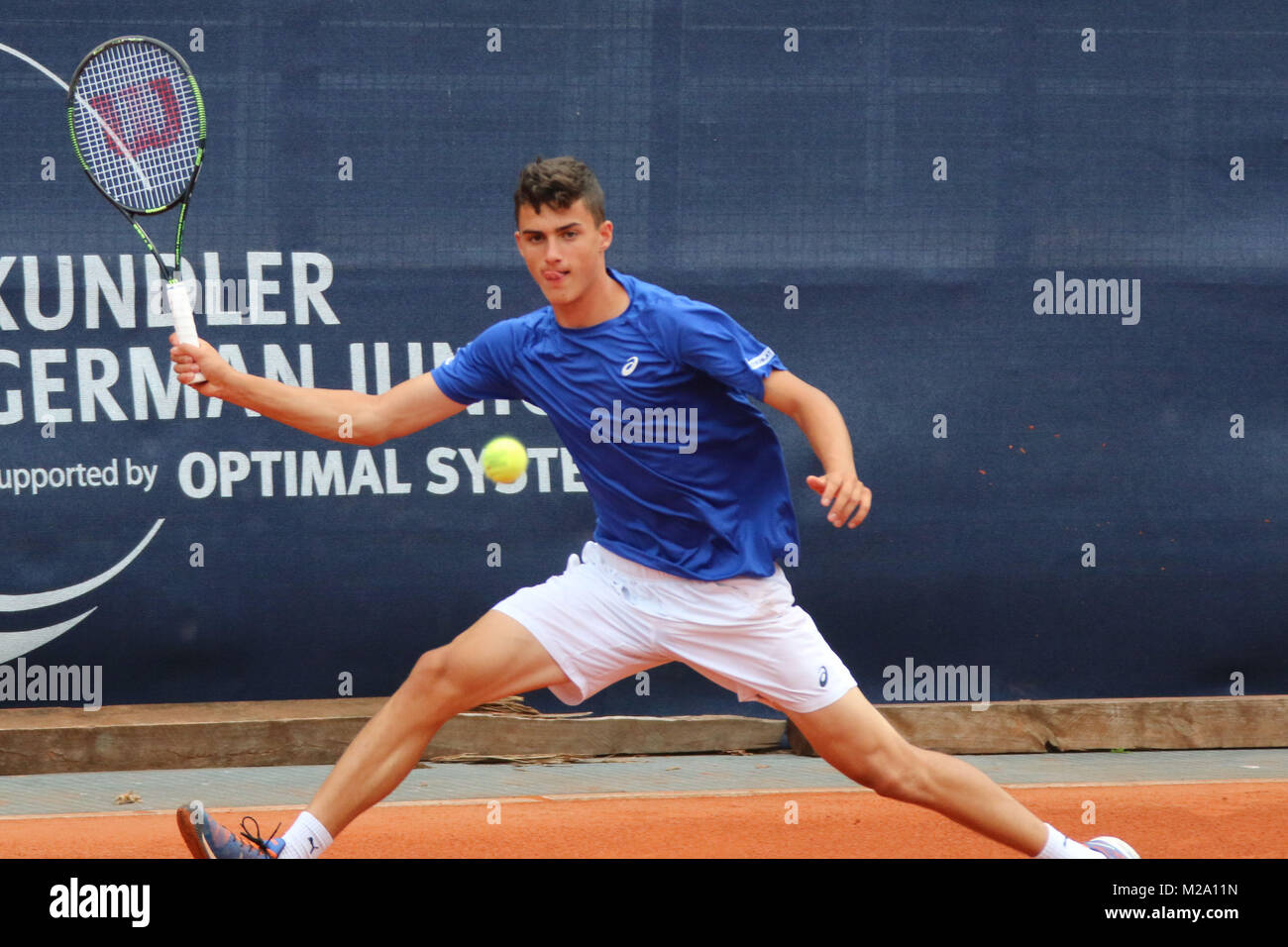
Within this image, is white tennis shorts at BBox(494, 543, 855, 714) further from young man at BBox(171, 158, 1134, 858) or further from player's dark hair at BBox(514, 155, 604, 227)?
player's dark hair at BBox(514, 155, 604, 227)

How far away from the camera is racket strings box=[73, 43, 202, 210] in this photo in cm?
449

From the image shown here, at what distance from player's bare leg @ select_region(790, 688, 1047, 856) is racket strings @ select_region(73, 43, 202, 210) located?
7.46 ft

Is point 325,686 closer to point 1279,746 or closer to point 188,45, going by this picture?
point 188,45

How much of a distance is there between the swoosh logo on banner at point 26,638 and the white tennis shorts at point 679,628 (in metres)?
2.87

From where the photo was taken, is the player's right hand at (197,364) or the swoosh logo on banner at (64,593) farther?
the swoosh logo on banner at (64,593)

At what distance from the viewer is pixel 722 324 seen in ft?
12.1

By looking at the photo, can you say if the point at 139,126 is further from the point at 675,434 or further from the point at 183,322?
the point at 675,434

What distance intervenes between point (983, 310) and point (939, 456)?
1.94 feet

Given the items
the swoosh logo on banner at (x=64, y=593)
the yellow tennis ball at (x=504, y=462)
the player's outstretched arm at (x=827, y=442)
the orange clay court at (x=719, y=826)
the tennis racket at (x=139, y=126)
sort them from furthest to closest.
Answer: the swoosh logo on banner at (x=64, y=593)
the yellow tennis ball at (x=504, y=462)
the orange clay court at (x=719, y=826)
the tennis racket at (x=139, y=126)
the player's outstretched arm at (x=827, y=442)

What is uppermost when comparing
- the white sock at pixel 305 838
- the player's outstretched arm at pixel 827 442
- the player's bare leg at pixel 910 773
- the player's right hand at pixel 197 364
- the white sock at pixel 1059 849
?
the player's right hand at pixel 197 364

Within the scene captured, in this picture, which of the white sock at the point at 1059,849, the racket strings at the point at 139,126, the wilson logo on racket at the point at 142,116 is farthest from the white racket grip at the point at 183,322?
the white sock at the point at 1059,849

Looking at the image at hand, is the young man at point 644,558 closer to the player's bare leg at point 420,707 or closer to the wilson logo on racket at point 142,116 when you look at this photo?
the player's bare leg at point 420,707

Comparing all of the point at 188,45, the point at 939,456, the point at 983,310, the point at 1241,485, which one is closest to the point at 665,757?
the point at 939,456

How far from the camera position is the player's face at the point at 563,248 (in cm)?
367
